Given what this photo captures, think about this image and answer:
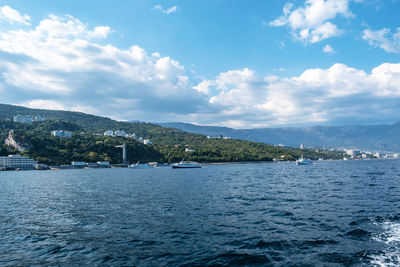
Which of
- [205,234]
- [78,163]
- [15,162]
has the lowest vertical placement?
[205,234]

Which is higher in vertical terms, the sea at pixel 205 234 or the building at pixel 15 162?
the building at pixel 15 162

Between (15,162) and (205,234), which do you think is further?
(15,162)

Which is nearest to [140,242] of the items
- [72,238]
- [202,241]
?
[202,241]

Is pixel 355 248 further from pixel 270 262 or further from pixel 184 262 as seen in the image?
pixel 184 262

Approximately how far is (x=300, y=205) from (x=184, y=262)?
2046 cm

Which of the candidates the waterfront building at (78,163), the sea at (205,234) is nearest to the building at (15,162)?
the waterfront building at (78,163)

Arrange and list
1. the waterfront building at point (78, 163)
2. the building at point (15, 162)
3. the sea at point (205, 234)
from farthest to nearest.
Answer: the waterfront building at point (78, 163) < the building at point (15, 162) < the sea at point (205, 234)

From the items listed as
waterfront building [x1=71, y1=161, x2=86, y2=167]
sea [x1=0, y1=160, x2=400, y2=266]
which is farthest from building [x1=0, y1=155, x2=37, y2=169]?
sea [x1=0, y1=160, x2=400, y2=266]

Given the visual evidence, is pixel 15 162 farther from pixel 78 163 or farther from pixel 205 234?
pixel 205 234

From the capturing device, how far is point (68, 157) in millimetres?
173875

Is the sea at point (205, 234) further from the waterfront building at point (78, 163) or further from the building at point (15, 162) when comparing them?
the building at point (15, 162)

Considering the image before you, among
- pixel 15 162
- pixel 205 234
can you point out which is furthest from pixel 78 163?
pixel 205 234

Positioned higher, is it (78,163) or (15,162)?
(15,162)

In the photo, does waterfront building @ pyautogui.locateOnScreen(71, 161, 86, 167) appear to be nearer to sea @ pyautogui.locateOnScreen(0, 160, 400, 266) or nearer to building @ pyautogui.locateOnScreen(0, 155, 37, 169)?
building @ pyautogui.locateOnScreen(0, 155, 37, 169)
